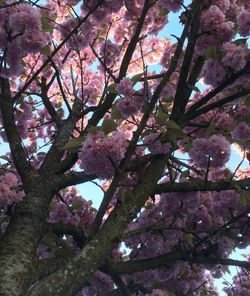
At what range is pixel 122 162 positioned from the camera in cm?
315

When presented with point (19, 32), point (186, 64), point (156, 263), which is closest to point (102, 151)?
point (186, 64)

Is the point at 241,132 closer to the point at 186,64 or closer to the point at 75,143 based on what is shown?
the point at 186,64

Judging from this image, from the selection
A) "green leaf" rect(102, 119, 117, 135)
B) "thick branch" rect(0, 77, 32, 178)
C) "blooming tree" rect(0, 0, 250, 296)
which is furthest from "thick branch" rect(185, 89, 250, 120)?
"thick branch" rect(0, 77, 32, 178)

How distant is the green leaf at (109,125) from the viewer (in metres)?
3.31

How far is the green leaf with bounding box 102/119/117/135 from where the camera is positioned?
10.8ft

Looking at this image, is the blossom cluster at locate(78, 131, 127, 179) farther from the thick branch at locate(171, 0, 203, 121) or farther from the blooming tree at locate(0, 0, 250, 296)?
the thick branch at locate(171, 0, 203, 121)

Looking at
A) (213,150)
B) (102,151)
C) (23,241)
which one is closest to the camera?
(102,151)

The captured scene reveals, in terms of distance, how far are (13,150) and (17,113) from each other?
1.65 metres

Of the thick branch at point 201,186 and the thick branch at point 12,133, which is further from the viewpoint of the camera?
the thick branch at point 12,133

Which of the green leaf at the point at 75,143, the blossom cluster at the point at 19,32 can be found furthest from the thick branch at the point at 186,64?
the blossom cluster at the point at 19,32

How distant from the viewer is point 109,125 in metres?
3.32

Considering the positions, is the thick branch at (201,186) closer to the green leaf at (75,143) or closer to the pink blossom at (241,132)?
the pink blossom at (241,132)

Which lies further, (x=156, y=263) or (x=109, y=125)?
(x=156, y=263)

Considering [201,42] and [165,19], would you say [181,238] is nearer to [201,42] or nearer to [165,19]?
[201,42]
